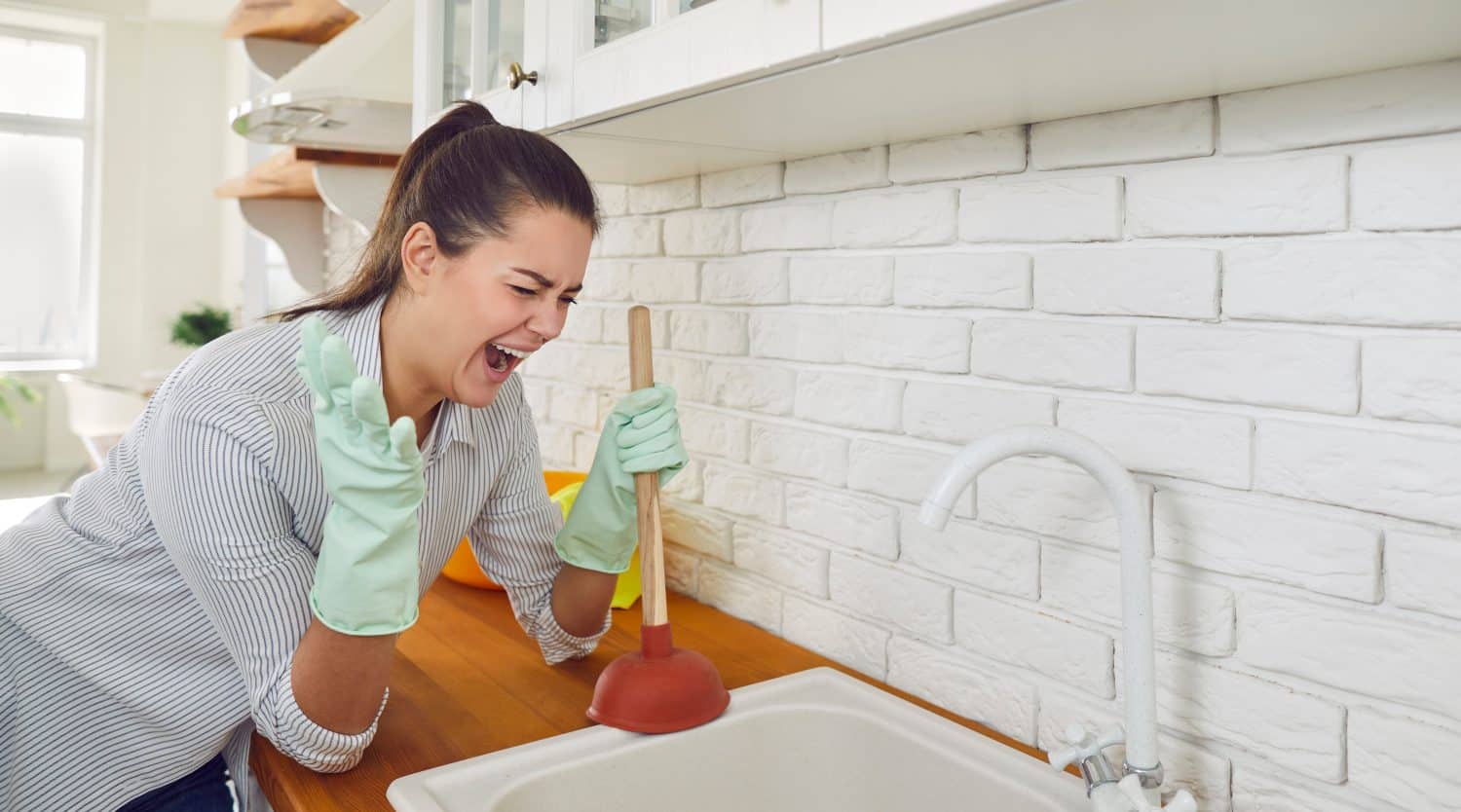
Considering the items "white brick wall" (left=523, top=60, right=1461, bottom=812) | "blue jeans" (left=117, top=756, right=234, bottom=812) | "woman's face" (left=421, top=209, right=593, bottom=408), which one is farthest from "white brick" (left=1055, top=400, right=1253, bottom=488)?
"blue jeans" (left=117, top=756, right=234, bottom=812)

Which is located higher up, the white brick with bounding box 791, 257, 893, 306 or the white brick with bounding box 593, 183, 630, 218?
the white brick with bounding box 593, 183, 630, 218

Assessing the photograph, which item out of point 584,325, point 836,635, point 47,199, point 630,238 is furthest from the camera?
point 47,199

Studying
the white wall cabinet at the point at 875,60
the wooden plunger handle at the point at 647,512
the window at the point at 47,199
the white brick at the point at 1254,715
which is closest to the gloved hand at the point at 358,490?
the wooden plunger handle at the point at 647,512

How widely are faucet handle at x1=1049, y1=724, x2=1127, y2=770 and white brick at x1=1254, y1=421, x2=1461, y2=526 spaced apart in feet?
0.77

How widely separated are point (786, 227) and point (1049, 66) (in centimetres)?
58

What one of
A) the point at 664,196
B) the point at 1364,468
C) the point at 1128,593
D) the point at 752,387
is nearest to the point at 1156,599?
the point at 1128,593

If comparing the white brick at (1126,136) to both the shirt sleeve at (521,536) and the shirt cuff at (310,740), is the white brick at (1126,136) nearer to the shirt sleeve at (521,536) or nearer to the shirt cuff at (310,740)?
the shirt sleeve at (521,536)

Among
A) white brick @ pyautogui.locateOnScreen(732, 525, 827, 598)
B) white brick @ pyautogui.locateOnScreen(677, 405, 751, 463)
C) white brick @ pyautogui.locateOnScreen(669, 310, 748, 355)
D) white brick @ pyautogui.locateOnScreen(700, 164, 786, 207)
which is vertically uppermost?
white brick @ pyautogui.locateOnScreen(700, 164, 786, 207)

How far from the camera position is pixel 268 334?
1.10 meters

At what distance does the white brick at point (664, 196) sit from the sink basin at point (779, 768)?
0.72 meters

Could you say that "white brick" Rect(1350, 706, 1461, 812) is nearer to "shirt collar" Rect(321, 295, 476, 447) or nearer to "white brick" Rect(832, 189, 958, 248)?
"white brick" Rect(832, 189, 958, 248)

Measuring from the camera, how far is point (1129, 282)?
906 mm

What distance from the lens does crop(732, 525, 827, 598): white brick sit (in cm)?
129

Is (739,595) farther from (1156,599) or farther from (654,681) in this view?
(1156,599)
